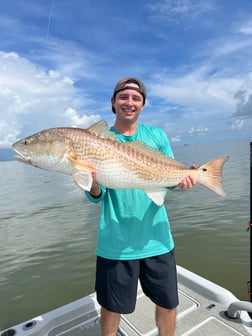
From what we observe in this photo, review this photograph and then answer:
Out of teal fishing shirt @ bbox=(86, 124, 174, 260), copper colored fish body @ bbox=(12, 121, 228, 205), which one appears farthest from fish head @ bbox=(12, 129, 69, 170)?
teal fishing shirt @ bbox=(86, 124, 174, 260)

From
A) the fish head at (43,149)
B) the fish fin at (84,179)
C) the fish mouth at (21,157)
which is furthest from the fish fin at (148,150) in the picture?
the fish mouth at (21,157)

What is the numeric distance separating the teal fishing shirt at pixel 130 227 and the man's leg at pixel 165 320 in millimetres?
695

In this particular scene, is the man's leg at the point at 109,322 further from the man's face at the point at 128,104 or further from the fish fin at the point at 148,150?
the man's face at the point at 128,104

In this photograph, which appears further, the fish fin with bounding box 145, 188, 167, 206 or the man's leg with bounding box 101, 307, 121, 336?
the man's leg with bounding box 101, 307, 121, 336

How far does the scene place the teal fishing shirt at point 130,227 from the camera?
3219 mm

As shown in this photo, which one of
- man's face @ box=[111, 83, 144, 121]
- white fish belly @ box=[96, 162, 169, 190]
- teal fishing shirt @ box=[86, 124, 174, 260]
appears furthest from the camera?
man's face @ box=[111, 83, 144, 121]

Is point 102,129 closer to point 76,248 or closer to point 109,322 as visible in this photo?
point 109,322

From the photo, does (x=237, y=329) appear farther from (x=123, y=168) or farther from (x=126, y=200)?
(x=123, y=168)

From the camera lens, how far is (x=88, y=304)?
4.70 metres

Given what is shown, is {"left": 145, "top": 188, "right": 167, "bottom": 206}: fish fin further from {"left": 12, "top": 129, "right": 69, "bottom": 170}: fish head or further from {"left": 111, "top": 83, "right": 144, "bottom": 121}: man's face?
{"left": 12, "top": 129, "right": 69, "bottom": 170}: fish head

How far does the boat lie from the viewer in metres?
4.05

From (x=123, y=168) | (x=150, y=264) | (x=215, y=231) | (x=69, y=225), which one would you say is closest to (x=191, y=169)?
(x=123, y=168)

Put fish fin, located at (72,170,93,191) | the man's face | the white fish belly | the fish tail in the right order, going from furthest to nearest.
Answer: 1. the fish tail
2. the man's face
3. the white fish belly
4. fish fin, located at (72,170,93,191)

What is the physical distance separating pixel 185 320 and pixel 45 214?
1319 centimetres
